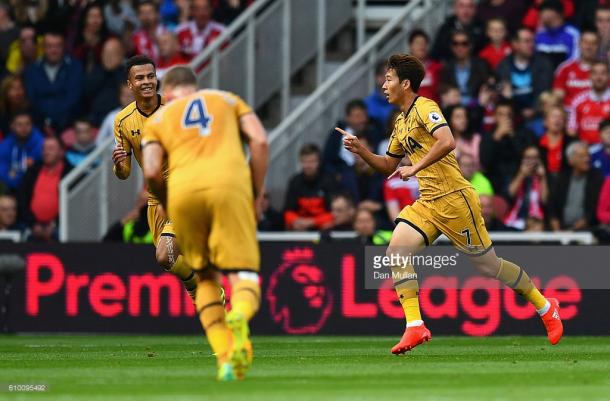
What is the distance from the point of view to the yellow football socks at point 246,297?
9.40 meters

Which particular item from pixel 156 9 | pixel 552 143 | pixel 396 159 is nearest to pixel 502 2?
pixel 552 143

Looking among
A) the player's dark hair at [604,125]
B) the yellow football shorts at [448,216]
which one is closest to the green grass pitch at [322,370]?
the yellow football shorts at [448,216]

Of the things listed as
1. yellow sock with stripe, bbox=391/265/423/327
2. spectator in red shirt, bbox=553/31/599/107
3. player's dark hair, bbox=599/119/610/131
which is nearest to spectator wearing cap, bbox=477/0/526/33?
Answer: spectator in red shirt, bbox=553/31/599/107

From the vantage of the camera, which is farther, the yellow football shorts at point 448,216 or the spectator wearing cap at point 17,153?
the spectator wearing cap at point 17,153

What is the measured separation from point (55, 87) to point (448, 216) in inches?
378

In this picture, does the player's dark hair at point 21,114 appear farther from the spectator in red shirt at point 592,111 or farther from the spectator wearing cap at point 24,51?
the spectator in red shirt at point 592,111

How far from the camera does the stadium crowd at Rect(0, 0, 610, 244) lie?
18.1 metres

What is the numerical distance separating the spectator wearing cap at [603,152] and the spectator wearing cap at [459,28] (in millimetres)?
2497

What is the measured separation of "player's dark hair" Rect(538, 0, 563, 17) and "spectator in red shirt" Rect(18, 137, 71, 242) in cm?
661

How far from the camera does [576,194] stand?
18.0 meters

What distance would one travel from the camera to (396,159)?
13.1 meters

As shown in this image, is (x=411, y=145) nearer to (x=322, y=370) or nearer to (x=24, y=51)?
(x=322, y=370)

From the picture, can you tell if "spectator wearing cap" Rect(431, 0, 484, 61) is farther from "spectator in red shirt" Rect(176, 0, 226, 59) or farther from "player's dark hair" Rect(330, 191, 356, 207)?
"spectator in red shirt" Rect(176, 0, 226, 59)

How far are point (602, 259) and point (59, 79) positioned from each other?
8.36 metres
